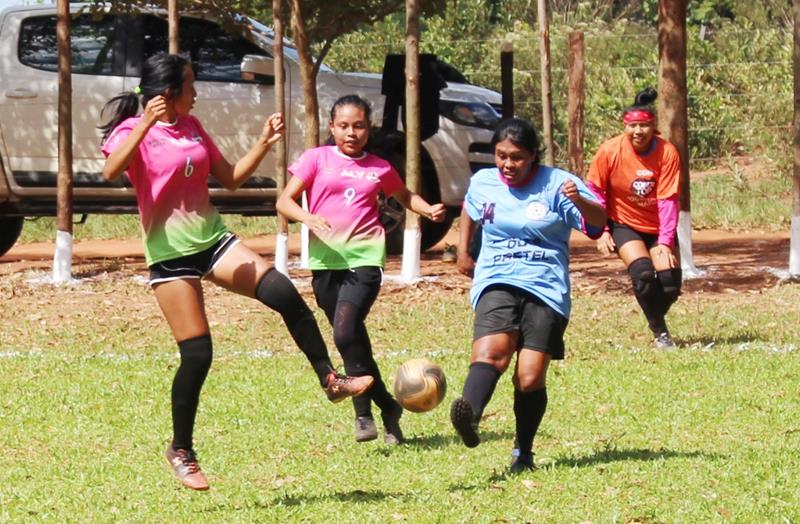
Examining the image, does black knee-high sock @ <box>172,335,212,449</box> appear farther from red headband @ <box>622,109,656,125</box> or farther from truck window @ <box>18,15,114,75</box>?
truck window @ <box>18,15,114,75</box>

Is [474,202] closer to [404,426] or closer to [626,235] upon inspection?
[404,426]

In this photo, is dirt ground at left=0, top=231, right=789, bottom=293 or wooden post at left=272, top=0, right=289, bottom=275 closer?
wooden post at left=272, top=0, right=289, bottom=275

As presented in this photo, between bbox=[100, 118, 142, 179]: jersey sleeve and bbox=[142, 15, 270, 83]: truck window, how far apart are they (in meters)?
9.15

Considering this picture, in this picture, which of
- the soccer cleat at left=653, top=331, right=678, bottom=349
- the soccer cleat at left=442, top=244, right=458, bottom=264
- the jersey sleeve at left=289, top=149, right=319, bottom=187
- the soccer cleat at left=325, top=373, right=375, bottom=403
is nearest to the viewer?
the soccer cleat at left=325, top=373, right=375, bottom=403

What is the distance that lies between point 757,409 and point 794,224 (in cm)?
553

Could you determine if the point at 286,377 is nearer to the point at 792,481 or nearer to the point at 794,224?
the point at 792,481

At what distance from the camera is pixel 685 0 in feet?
49.2

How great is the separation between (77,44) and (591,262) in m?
5.36

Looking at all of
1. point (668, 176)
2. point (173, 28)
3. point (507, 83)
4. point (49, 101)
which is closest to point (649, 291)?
point (668, 176)

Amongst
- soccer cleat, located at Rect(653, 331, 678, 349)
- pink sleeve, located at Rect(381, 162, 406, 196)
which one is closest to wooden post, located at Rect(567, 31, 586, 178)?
soccer cleat, located at Rect(653, 331, 678, 349)

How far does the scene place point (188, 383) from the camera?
22.6 ft

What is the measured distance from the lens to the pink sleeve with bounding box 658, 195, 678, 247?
10.5 m

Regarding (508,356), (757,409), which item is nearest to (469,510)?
(508,356)

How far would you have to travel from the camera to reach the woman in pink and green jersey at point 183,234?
22.6 feet
